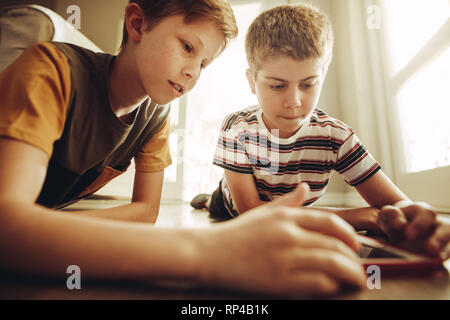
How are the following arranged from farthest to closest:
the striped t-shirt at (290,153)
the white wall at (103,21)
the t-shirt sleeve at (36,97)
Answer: the white wall at (103,21) → the striped t-shirt at (290,153) → the t-shirt sleeve at (36,97)

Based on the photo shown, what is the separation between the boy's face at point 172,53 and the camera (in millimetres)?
554

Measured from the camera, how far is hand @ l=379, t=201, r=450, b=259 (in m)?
0.35

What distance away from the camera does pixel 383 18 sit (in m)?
1.61

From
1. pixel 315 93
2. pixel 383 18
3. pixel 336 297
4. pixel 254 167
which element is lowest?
pixel 336 297

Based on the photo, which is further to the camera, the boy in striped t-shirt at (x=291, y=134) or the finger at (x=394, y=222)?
the boy in striped t-shirt at (x=291, y=134)

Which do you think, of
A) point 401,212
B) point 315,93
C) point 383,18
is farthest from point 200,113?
point 401,212

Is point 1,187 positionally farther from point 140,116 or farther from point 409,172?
point 409,172

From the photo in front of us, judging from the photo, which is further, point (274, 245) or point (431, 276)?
point (431, 276)

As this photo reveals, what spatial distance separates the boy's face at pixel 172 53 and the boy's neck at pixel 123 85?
0.02m

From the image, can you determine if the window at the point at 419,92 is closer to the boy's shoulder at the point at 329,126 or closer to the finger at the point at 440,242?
the boy's shoulder at the point at 329,126

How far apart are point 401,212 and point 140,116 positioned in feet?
2.02

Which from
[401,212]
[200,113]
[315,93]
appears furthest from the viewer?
[200,113]

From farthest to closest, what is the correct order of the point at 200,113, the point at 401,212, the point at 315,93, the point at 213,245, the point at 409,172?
the point at 200,113 → the point at 409,172 → the point at 315,93 → the point at 401,212 → the point at 213,245

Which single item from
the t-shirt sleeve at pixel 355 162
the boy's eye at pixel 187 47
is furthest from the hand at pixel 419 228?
the boy's eye at pixel 187 47
